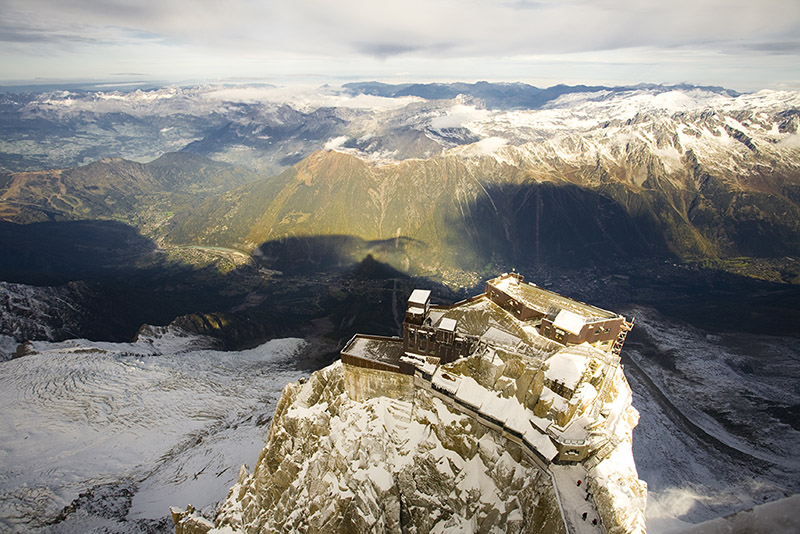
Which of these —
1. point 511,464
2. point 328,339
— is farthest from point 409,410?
point 328,339

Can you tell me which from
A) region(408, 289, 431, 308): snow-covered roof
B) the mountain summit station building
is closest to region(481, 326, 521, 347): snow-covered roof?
the mountain summit station building

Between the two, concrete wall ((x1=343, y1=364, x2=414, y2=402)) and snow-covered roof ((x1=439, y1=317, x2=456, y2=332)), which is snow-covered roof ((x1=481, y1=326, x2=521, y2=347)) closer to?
snow-covered roof ((x1=439, y1=317, x2=456, y2=332))

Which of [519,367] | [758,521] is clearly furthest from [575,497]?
[758,521]

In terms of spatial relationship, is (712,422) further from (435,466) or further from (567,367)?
(435,466)

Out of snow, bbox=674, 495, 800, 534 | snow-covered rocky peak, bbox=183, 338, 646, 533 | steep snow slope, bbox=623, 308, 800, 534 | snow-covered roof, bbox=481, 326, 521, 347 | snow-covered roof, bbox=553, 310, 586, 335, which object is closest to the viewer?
snow, bbox=674, 495, 800, 534

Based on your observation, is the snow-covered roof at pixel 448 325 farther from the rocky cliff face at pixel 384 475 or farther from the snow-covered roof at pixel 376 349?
the rocky cliff face at pixel 384 475

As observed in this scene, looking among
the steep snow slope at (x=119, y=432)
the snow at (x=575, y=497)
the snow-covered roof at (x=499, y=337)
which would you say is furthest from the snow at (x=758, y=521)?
the steep snow slope at (x=119, y=432)
